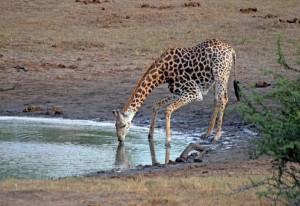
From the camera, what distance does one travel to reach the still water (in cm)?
1338

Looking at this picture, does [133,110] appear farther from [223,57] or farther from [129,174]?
[129,174]

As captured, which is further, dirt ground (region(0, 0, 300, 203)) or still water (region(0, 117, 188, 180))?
dirt ground (region(0, 0, 300, 203))

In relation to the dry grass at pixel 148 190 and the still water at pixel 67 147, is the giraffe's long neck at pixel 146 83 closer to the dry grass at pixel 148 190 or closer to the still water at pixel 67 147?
the still water at pixel 67 147

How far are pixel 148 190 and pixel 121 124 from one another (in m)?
5.72

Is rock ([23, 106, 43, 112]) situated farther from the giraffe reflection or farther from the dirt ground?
the giraffe reflection

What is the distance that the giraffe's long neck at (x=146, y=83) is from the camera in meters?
16.2

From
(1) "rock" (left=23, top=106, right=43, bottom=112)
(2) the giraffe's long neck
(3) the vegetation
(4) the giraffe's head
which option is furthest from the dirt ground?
(3) the vegetation

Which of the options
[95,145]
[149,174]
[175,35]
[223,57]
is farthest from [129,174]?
[175,35]

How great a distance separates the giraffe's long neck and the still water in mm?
607

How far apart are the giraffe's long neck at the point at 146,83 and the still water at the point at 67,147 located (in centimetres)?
61

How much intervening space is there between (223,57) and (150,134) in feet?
6.16

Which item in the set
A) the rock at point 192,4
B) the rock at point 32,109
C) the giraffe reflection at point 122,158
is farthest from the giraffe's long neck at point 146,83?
the rock at point 192,4

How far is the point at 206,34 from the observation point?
2481 cm

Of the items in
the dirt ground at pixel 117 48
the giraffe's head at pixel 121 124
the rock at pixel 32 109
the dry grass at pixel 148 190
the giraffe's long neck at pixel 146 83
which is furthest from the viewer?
the rock at pixel 32 109
